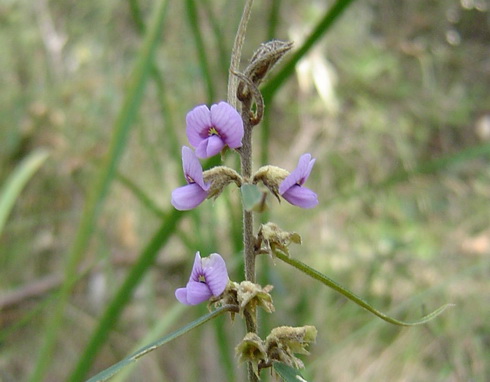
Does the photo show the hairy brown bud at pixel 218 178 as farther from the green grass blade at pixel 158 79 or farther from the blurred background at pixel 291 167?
the blurred background at pixel 291 167

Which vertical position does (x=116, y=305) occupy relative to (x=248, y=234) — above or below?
above

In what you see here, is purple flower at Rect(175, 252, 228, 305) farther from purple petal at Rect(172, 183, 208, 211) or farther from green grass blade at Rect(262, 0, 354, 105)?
green grass blade at Rect(262, 0, 354, 105)

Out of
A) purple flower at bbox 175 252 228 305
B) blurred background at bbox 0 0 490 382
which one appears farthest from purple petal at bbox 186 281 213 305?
blurred background at bbox 0 0 490 382

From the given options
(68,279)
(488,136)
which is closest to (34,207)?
(68,279)

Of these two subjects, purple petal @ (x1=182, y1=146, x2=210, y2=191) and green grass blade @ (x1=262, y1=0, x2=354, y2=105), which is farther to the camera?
green grass blade @ (x1=262, y1=0, x2=354, y2=105)

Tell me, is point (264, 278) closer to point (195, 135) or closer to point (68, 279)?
point (68, 279)

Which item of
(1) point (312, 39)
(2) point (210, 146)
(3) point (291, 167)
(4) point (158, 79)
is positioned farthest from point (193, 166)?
(3) point (291, 167)

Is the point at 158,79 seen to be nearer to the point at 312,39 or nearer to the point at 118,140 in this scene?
the point at 118,140

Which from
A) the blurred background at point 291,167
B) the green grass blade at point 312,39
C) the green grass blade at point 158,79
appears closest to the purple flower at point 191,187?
the green grass blade at point 312,39
